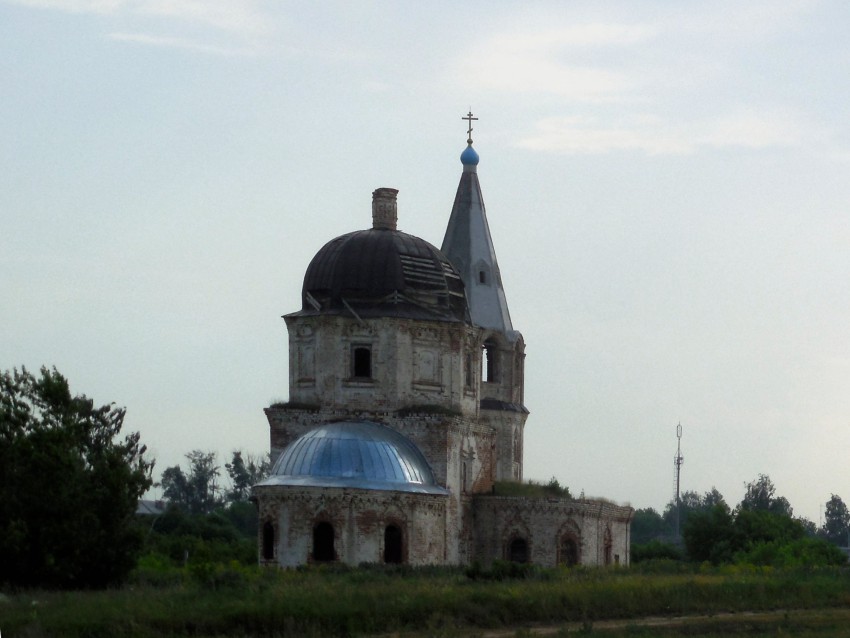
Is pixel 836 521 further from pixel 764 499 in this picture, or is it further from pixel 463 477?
pixel 463 477

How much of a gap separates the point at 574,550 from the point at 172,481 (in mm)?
54952

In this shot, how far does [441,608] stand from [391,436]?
585 inches

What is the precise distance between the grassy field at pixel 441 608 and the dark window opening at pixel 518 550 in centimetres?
1236

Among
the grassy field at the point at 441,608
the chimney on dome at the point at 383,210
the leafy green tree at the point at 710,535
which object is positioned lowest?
the grassy field at the point at 441,608

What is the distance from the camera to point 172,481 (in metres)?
98.8

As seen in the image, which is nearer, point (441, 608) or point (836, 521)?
point (441, 608)

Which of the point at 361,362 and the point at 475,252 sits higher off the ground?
the point at 475,252

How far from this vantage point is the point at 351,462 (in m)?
42.8

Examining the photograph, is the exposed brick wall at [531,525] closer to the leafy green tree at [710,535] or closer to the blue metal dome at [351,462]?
the blue metal dome at [351,462]

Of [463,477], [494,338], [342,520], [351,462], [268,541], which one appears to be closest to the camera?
[342,520]

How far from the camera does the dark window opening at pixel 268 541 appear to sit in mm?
42844

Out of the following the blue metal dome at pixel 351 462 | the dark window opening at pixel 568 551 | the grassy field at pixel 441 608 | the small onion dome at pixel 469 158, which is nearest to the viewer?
the grassy field at pixel 441 608

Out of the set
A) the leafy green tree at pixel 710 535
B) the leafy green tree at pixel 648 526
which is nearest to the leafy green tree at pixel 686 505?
the leafy green tree at pixel 648 526

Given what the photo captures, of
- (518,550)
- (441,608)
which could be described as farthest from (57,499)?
(518,550)
